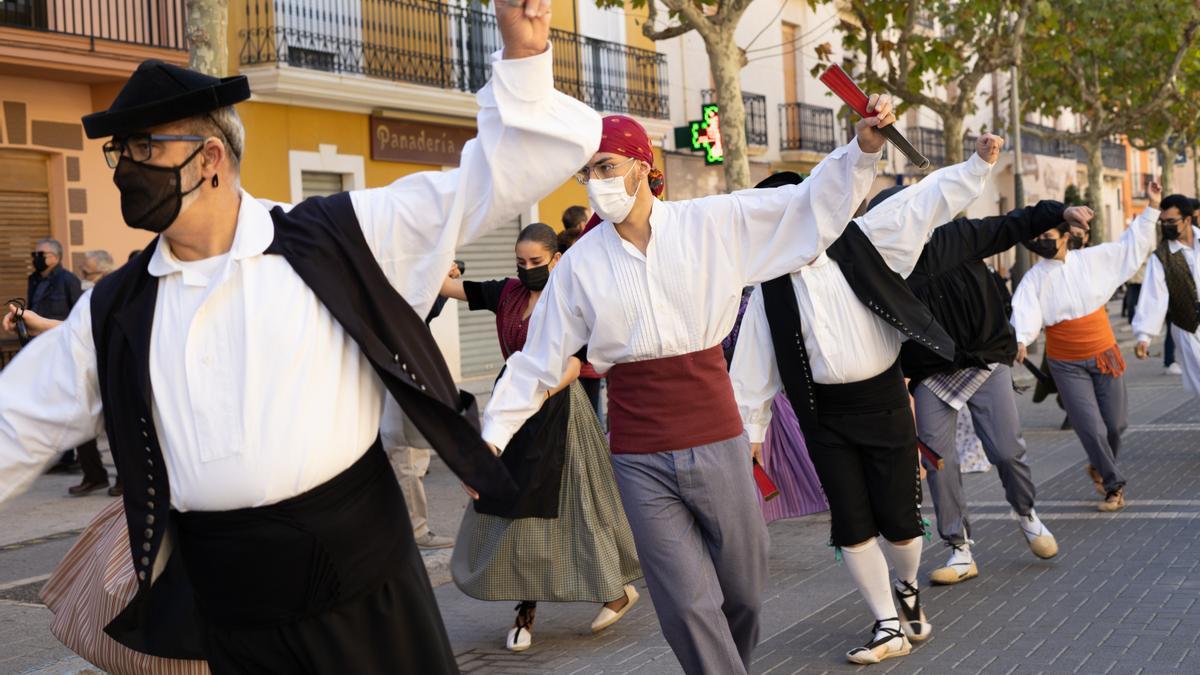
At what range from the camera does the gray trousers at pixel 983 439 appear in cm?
782

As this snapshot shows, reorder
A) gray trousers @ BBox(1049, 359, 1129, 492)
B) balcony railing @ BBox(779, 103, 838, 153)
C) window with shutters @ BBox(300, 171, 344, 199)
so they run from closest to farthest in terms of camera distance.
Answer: gray trousers @ BBox(1049, 359, 1129, 492)
window with shutters @ BBox(300, 171, 344, 199)
balcony railing @ BBox(779, 103, 838, 153)

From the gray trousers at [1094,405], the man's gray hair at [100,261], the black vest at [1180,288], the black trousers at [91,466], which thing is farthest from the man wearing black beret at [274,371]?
the man's gray hair at [100,261]

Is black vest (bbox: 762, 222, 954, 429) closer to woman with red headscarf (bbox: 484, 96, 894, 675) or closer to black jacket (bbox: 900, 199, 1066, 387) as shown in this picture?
woman with red headscarf (bbox: 484, 96, 894, 675)

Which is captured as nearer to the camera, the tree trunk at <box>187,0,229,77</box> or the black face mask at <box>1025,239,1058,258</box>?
the tree trunk at <box>187,0,229,77</box>

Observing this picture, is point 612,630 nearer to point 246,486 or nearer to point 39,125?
point 246,486

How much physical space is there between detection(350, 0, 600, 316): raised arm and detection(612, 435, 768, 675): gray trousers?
1790mm

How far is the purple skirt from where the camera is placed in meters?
7.38

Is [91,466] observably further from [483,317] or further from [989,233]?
[483,317]

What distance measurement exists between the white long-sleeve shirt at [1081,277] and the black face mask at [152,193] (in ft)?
25.2

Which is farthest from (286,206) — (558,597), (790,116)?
(790,116)

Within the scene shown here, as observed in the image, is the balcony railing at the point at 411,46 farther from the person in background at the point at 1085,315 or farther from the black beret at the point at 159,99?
the black beret at the point at 159,99

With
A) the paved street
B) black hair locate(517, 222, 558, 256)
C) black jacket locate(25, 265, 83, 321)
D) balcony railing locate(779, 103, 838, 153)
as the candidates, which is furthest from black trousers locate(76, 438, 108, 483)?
balcony railing locate(779, 103, 838, 153)

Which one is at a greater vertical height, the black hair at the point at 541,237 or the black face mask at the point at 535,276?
the black hair at the point at 541,237

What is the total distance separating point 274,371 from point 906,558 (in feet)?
13.3
